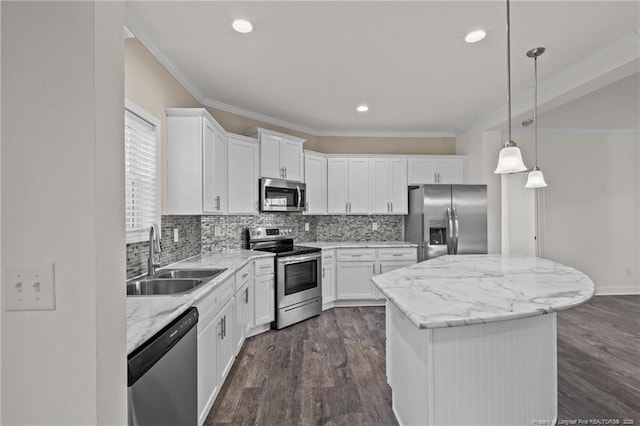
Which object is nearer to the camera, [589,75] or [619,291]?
[589,75]

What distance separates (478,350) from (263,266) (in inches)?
98.7

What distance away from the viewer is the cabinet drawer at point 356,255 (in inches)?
183

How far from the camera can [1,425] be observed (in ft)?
2.64

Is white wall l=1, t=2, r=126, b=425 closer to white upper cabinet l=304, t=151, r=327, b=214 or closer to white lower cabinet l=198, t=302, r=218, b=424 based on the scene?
white lower cabinet l=198, t=302, r=218, b=424

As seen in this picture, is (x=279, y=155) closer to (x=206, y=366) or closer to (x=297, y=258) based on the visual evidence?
(x=297, y=258)

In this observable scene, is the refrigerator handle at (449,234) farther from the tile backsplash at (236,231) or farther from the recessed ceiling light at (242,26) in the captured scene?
the recessed ceiling light at (242,26)

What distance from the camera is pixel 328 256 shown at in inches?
179

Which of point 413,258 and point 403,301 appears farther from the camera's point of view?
point 413,258

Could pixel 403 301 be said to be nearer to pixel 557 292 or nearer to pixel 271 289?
pixel 557 292

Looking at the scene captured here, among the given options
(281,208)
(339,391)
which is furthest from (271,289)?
(339,391)

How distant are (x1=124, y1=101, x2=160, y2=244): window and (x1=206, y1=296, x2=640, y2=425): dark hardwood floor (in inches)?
56.5

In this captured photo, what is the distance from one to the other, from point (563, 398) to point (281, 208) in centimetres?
327

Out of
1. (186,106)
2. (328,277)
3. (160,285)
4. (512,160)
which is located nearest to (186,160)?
(186,106)

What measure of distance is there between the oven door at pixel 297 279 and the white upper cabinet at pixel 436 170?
2.08 metres
